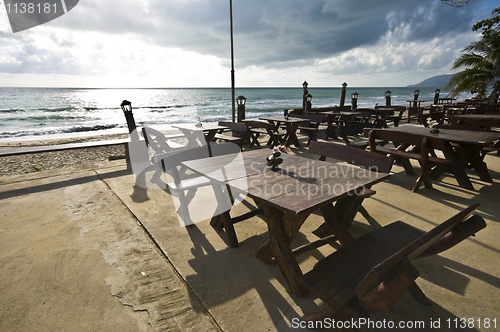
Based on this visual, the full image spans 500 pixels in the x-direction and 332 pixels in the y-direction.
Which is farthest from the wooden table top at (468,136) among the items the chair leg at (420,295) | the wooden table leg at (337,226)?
the chair leg at (420,295)

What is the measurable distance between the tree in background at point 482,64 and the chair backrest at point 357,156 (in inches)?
526

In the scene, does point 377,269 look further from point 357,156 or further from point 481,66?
point 481,66

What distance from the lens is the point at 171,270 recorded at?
2246mm

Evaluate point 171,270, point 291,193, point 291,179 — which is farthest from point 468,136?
point 171,270

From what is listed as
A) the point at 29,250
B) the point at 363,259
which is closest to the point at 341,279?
the point at 363,259

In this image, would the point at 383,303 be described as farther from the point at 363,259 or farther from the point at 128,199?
the point at 128,199

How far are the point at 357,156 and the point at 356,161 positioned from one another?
5 cm

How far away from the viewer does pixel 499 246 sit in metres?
2.48

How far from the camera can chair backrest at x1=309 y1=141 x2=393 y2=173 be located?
244 centimetres

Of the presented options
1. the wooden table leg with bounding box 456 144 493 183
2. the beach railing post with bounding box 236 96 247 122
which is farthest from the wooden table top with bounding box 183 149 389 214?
the beach railing post with bounding box 236 96 247 122

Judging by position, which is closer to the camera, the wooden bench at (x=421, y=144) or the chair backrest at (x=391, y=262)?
the chair backrest at (x=391, y=262)

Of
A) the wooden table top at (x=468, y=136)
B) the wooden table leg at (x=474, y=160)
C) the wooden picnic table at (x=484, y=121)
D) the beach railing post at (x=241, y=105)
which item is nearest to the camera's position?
the wooden table top at (x=468, y=136)

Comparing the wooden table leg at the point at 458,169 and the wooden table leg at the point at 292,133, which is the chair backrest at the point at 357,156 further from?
the wooden table leg at the point at 292,133

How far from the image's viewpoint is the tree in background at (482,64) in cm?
1188
